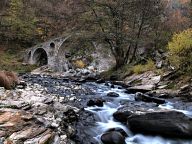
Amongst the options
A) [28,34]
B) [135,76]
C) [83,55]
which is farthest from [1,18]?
[135,76]

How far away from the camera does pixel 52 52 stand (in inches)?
1900

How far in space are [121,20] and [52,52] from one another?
20.2 meters

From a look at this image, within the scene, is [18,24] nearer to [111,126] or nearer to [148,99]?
[148,99]

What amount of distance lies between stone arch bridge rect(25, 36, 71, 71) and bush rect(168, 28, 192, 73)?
29.0 meters

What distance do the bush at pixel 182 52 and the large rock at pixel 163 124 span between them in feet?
29.3

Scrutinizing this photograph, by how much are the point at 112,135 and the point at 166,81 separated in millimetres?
10925

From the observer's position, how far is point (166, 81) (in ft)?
64.8

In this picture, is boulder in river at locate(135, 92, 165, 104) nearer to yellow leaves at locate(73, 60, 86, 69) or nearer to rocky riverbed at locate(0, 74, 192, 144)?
rocky riverbed at locate(0, 74, 192, 144)

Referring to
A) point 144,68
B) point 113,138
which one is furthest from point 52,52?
point 113,138

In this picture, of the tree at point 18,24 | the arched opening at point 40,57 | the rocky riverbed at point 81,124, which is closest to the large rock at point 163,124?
the rocky riverbed at point 81,124

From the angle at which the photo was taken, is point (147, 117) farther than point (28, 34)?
No

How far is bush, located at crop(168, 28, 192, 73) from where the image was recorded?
18844 millimetres

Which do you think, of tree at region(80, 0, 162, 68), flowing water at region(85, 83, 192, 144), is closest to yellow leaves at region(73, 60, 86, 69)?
tree at region(80, 0, 162, 68)

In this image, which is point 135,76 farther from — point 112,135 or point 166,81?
point 112,135
